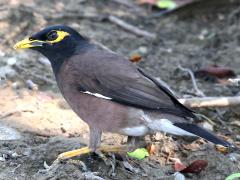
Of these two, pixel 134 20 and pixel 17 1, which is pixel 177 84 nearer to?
pixel 134 20

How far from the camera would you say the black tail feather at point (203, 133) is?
4754 mm

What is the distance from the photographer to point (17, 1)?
8203 mm

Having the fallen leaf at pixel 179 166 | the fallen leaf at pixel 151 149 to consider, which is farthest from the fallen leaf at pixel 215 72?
the fallen leaf at pixel 179 166

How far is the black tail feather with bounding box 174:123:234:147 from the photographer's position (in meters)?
4.75

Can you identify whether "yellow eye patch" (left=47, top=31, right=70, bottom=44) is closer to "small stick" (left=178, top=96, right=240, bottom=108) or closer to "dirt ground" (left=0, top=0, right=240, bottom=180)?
"dirt ground" (left=0, top=0, right=240, bottom=180)

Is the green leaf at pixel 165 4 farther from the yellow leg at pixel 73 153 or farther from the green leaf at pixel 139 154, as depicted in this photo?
the yellow leg at pixel 73 153

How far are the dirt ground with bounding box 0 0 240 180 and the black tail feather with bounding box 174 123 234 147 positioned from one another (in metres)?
0.44

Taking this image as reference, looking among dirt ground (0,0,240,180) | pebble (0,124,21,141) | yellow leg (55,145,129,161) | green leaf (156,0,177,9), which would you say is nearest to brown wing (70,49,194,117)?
yellow leg (55,145,129,161)

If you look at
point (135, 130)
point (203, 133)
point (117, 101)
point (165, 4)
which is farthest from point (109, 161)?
point (165, 4)

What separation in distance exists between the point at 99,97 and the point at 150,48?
2.99 meters

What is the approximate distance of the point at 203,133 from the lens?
15.8 feet

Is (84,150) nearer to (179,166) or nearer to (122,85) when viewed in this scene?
(122,85)

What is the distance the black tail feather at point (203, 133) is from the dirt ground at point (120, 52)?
17.5 inches

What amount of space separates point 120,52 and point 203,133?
302cm
